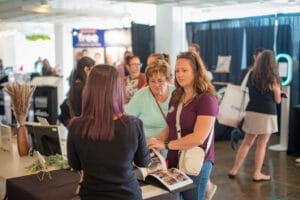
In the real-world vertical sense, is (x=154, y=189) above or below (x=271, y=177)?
above

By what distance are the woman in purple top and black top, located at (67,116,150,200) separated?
47cm

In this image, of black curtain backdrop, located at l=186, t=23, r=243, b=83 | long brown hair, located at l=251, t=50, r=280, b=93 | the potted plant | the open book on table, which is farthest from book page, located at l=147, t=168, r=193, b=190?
black curtain backdrop, located at l=186, t=23, r=243, b=83

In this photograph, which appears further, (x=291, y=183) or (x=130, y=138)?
(x=291, y=183)

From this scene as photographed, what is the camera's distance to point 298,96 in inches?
278

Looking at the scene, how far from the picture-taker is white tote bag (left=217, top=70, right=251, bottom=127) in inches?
200

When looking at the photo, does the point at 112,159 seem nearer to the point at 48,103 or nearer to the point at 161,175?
the point at 161,175

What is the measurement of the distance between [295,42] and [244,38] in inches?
38.8

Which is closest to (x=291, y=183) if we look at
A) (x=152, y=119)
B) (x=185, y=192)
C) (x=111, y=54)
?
(x=152, y=119)

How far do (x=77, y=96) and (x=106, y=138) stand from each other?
88.4 inches

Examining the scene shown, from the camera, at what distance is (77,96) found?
379 cm

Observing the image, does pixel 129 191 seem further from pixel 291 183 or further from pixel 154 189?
pixel 291 183

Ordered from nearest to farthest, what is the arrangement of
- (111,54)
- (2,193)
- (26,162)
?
(26,162)
(2,193)
(111,54)

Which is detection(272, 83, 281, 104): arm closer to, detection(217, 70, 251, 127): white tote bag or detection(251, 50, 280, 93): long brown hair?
detection(251, 50, 280, 93): long brown hair

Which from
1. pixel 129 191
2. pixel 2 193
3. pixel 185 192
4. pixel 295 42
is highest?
pixel 295 42
